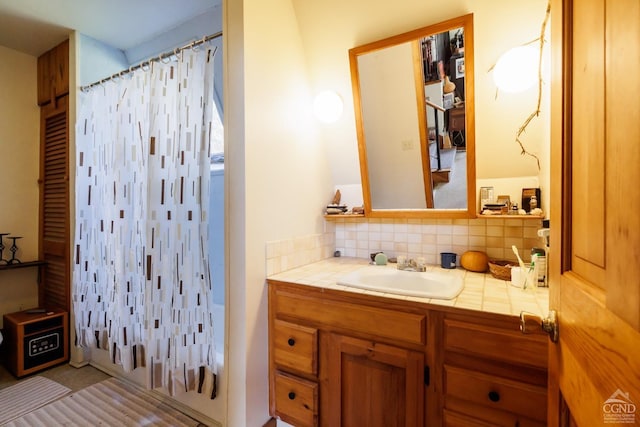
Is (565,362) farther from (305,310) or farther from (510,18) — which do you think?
(510,18)

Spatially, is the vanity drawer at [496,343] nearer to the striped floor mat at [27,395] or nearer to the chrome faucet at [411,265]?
the chrome faucet at [411,265]

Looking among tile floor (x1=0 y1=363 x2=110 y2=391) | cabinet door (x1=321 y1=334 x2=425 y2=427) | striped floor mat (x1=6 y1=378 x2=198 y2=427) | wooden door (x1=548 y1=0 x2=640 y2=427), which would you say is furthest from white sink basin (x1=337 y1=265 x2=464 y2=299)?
tile floor (x1=0 y1=363 x2=110 y2=391)

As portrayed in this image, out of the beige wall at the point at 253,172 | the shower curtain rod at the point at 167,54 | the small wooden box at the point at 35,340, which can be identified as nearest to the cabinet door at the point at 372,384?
the beige wall at the point at 253,172

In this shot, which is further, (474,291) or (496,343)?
(474,291)

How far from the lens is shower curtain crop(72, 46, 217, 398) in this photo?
152cm

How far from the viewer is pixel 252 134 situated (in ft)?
4.53

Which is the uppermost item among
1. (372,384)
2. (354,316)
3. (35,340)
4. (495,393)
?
(354,316)

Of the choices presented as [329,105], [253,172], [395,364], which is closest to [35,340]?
[253,172]

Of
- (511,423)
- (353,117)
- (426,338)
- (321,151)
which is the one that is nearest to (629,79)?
(426,338)

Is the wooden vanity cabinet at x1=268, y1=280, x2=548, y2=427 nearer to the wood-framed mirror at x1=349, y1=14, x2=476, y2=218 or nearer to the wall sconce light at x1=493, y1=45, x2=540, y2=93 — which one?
the wood-framed mirror at x1=349, y1=14, x2=476, y2=218

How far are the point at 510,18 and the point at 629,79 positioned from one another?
1.26 metres

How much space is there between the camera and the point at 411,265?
160 cm

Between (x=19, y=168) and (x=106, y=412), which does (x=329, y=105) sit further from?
(x=19, y=168)

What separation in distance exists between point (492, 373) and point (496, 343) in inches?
4.4
